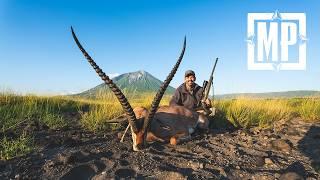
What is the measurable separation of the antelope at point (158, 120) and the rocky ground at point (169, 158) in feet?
0.82

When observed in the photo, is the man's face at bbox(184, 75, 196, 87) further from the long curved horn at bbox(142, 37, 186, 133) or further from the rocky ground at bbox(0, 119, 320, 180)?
the long curved horn at bbox(142, 37, 186, 133)

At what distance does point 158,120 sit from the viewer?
739 cm

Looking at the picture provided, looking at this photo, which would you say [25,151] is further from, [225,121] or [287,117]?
[287,117]

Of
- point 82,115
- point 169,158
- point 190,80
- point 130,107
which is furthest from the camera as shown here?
point 190,80

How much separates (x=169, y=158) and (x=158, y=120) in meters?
1.82

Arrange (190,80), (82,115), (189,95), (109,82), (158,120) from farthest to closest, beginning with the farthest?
(189,95) → (190,80) → (82,115) → (158,120) → (109,82)

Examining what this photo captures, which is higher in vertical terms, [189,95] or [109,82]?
[109,82]

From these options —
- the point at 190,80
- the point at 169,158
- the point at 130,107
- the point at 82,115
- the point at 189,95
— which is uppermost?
the point at 190,80

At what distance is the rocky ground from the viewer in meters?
5.00

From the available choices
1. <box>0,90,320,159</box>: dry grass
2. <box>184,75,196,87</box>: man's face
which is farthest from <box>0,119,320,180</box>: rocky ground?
<box>184,75,196,87</box>: man's face

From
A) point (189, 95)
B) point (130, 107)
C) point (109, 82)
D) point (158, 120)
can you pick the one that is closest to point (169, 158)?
point (130, 107)

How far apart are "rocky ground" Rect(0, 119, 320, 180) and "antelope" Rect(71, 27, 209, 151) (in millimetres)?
250

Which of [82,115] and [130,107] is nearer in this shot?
[130,107]

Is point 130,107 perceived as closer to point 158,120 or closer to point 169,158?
point 169,158
